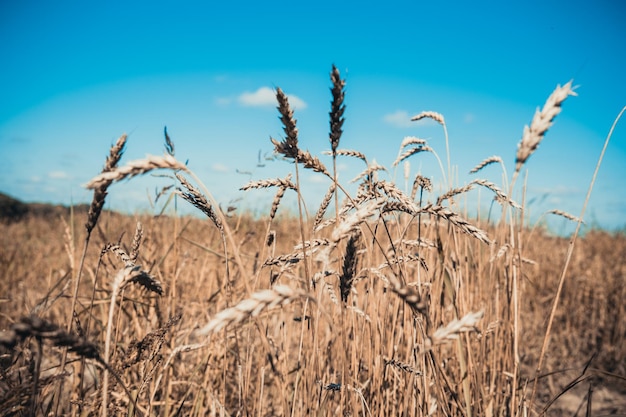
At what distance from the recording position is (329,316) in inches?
30.0

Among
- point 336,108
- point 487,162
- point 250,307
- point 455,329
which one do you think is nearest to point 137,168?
point 250,307

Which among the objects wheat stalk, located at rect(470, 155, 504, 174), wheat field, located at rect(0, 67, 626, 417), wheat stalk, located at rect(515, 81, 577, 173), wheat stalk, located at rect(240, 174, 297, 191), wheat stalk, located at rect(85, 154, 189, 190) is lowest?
wheat field, located at rect(0, 67, 626, 417)

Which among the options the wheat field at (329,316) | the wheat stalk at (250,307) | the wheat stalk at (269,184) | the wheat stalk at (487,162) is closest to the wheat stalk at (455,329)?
the wheat field at (329,316)

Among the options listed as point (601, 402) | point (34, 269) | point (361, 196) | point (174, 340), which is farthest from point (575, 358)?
point (34, 269)

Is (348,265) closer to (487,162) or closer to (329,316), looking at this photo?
(329,316)

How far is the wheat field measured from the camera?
0.87m

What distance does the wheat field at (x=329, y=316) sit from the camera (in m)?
0.87

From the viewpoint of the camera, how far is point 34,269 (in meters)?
5.08

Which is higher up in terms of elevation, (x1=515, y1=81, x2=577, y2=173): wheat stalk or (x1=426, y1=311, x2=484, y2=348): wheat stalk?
(x1=515, y1=81, x2=577, y2=173): wheat stalk

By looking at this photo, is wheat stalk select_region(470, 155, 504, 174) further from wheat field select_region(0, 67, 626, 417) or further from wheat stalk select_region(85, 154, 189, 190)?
wheat stalk select_region(85, 154, 189, 190)

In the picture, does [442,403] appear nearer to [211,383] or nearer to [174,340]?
[211,383]

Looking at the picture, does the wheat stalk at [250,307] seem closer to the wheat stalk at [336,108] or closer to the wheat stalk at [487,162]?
the wheat stalk at [336,108]

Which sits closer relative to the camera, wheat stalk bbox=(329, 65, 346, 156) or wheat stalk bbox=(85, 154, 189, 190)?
wheat stalk bbox=(85, 154, 189, 190)

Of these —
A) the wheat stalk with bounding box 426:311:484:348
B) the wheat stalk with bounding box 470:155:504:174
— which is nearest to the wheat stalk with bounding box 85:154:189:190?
the wheat stalk with bounding box 426:311:484:348
